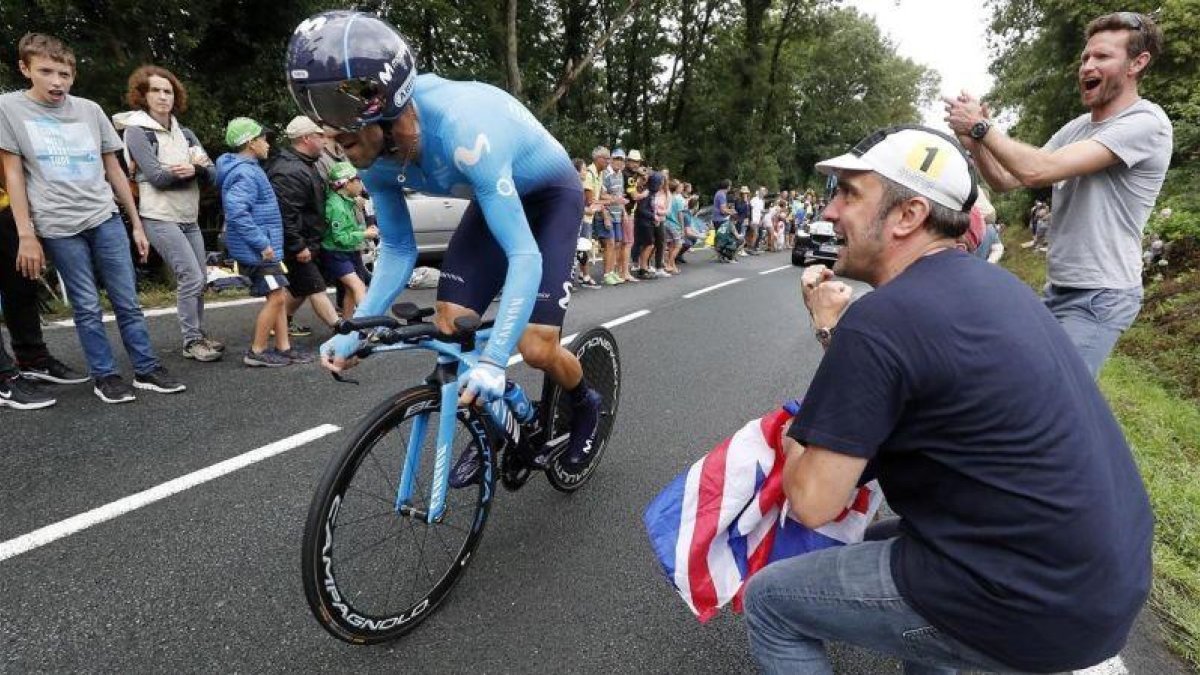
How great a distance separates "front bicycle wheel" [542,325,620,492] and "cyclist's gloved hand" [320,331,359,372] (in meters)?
1.01

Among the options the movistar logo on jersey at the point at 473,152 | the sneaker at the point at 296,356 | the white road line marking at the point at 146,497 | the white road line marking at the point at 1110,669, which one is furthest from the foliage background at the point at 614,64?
the white road line marking at the point at 1110,669

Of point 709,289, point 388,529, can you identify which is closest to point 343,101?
point 388,529

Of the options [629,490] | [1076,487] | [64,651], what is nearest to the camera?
[1076,487]

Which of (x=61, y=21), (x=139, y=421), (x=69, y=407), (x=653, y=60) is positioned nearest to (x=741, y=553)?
(x=139, y=421)

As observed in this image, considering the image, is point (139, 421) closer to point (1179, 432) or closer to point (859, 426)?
point (859, 426)

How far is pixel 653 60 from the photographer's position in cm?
3303

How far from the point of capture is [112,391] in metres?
4.03

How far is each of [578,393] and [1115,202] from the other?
7.92 feet

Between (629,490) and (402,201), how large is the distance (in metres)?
1.83

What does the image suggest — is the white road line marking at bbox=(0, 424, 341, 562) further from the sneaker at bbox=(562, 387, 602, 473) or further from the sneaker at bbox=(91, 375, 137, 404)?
the sneaker at bbox=(562, 387, 602, 473)

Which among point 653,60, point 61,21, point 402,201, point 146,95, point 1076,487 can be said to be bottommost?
point 1076,487

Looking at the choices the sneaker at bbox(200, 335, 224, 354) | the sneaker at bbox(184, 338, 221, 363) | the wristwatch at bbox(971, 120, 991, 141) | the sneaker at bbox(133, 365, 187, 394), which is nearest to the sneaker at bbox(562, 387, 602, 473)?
the wristwatch at bbox(971, 120, 991, 141)

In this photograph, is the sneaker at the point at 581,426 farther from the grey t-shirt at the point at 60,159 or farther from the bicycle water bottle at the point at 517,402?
the grey t-shirt at the point at 60,159

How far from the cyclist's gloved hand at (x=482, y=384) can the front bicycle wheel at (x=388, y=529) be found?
0.30 meters
